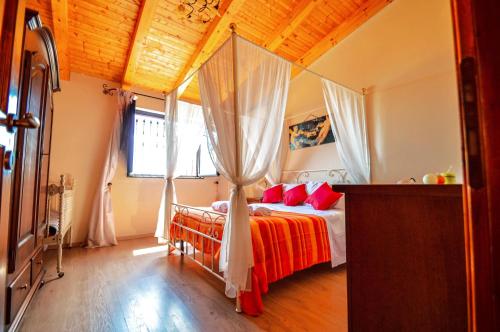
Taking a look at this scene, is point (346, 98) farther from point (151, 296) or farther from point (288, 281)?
point (151, 296)

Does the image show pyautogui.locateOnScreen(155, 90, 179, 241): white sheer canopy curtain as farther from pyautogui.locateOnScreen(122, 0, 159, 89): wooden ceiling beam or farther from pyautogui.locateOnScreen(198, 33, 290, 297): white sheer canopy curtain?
pyautogui.locateOnScreen(198, 33, 290, 297): white sheer canopy curtain

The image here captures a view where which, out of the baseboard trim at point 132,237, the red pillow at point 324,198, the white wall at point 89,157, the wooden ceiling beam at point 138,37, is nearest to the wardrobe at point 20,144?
the wooden ceiling beam at point 138,37

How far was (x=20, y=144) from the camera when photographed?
110 centimetres

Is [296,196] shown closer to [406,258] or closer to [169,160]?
[169,160]

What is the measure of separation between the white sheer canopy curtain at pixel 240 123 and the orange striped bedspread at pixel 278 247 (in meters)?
0.13

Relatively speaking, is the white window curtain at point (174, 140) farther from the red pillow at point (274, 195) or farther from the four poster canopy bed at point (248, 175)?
the red pillow at point (274, 195)

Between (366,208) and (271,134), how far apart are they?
51.2 inches

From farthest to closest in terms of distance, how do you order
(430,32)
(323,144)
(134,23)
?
(323,144) → (134,23) → (430,32)

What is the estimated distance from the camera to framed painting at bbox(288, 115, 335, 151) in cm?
376

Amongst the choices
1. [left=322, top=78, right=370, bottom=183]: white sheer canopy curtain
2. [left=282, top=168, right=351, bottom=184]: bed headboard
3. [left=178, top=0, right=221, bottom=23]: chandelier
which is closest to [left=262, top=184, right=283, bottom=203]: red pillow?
[left=282, top=168, right=351, bottom=184]: bed headboard

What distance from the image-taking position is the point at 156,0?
2600 millimetres

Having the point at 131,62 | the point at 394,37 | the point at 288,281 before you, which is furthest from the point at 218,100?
the point at 394,37

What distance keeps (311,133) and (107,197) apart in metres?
3.60

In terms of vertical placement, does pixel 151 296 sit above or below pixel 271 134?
below
